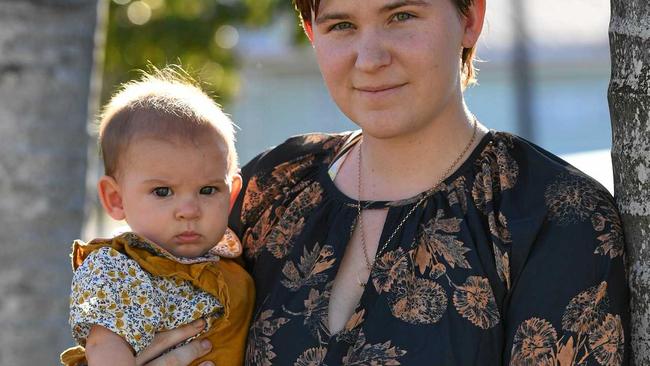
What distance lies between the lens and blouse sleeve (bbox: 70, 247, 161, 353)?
9.48 feet

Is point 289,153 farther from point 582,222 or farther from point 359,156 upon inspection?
point 582,222

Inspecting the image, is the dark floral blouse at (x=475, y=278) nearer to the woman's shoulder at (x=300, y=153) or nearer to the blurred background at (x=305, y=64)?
the woman's shoulder at (x=300, y=153)

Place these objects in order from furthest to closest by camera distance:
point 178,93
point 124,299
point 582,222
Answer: point 178,93
point 124,299
point 582,222

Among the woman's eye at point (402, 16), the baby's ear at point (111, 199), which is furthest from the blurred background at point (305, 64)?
the woman's eye at point (402, 16)

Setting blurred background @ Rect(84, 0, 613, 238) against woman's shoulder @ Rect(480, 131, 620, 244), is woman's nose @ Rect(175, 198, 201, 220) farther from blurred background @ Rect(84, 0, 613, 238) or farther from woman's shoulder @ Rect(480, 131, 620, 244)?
blurred background @ Rect(84, 0, 613, 238)

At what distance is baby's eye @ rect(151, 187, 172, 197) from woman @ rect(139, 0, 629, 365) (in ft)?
1.07

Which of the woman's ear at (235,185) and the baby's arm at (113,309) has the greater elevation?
the woman's ear at (235,185)

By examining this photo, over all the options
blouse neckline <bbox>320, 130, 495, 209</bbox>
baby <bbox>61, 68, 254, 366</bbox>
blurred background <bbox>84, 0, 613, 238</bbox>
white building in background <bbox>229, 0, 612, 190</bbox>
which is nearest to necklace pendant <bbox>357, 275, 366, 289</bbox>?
blouse neckline <bbox>320, 130, 495, 209</bbox>

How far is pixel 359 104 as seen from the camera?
294cm

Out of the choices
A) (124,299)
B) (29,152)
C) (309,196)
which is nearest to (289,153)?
(309,196)

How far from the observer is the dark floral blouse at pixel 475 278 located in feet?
8.62

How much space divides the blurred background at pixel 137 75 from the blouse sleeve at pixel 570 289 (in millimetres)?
683

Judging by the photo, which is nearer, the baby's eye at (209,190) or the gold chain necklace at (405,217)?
the gold chain necklace at (405,217)

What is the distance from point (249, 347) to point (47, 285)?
1.61 metres
